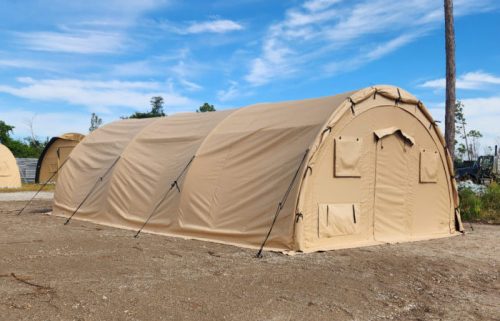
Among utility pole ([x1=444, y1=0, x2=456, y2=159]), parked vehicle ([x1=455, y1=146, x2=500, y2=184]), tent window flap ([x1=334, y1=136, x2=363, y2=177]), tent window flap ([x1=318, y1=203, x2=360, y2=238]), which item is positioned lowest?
tent window flap ([x1=318, y1=203, x2=360, y2=238])

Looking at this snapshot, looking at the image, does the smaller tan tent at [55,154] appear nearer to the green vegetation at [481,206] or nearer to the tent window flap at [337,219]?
the green vegetation at [481,206]

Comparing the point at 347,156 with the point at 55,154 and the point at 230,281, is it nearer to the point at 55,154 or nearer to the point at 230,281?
the point at 230,281

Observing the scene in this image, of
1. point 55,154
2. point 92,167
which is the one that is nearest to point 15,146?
point 55,154

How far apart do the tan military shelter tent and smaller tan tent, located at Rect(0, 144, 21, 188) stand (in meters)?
15.1

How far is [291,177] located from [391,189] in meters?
2.67

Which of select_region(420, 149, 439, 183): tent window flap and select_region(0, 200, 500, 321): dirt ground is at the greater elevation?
select_region(420, 149, 439, 183): tent window flap

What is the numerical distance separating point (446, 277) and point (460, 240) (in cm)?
411

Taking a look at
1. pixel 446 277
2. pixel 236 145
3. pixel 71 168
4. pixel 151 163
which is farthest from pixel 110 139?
pixel 446 277

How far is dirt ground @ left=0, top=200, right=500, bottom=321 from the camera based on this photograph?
17.1ft

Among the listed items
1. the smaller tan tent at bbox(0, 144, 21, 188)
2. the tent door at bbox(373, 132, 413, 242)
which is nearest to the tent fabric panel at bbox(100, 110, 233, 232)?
the tent door at bbox(373, 132, 413, 242)

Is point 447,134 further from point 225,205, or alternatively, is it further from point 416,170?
point 225,205

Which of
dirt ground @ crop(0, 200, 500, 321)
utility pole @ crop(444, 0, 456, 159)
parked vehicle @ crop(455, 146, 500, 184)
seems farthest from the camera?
parked vehicle @ crop(455, 146, 500, 184)

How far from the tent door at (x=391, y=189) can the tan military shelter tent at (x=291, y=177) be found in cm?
2

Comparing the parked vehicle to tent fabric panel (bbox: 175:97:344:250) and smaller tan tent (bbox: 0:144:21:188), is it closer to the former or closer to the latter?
tent fabric panel (bbox: 175:97:344:250)
